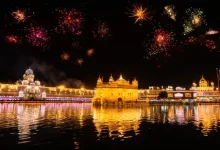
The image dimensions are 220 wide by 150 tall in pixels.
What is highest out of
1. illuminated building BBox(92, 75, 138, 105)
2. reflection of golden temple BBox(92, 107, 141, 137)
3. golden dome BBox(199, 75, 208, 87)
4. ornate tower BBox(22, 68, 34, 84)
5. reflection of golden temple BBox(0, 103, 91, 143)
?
ornate tower BBox(22, 68, 34, 84)

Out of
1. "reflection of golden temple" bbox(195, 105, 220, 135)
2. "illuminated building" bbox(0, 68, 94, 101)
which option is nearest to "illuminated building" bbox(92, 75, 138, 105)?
"illuminated building" bbox(0, 68, 94, 101)

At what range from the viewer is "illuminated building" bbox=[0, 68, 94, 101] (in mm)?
91125

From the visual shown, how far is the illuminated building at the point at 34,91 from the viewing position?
91.1 metres

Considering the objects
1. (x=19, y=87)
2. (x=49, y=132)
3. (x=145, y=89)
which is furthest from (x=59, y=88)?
(x=49, y=132)

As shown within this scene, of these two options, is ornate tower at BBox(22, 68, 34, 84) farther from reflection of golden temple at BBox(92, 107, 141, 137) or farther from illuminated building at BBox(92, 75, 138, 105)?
reflection of golden temple at BBox(92, 107, 141, 137)

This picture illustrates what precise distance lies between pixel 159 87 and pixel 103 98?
5536 centimetres

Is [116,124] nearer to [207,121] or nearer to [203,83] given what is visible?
[207,121]

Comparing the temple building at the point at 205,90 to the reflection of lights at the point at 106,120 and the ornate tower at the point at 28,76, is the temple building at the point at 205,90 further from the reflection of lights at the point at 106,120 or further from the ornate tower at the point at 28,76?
the reflection of lights at the point at 106,120

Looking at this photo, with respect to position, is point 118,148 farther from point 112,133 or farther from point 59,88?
point 59,88

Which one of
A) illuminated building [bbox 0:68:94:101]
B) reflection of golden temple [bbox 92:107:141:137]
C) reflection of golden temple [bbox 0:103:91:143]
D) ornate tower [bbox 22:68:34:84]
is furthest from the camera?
ornate tower [bbox 22:68:34:84]

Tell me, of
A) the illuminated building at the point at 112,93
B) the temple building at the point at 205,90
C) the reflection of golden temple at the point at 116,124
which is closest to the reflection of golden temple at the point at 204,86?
the temple building at the point at 205,90

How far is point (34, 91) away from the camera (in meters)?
96.9

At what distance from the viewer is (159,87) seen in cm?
12256

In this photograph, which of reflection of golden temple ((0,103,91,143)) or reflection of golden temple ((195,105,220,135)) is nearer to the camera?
reflection of golden temple ((0,103,91,143))
